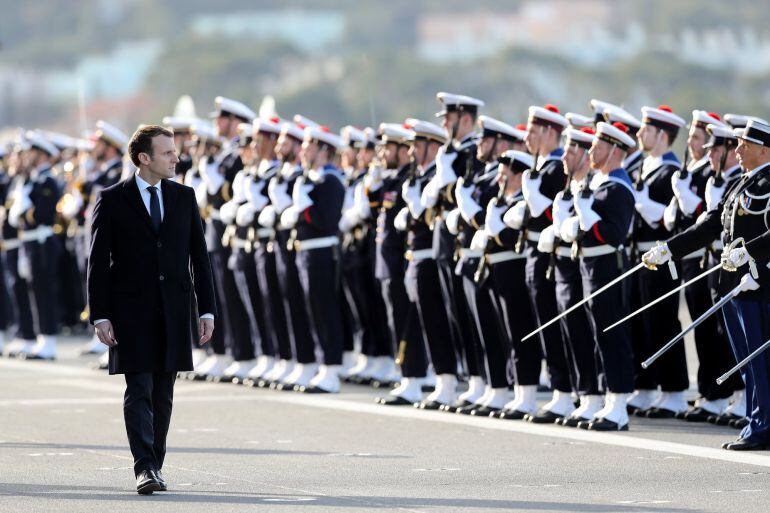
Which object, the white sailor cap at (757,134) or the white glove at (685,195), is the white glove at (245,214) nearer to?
the white glove at (685,195)

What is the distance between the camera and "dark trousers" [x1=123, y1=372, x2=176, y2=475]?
10.2 m

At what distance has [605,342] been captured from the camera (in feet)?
Result: 43.6

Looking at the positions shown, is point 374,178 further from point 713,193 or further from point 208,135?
point 713,193

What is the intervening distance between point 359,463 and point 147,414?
1700 millimetres

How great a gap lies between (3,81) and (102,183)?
7247 centimetres

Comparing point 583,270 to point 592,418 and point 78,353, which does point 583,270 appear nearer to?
point 592,418

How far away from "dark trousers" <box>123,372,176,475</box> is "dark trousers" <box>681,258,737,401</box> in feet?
15.7

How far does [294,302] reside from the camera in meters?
16.7

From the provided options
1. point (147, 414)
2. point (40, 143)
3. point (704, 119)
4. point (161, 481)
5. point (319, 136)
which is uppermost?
point (40, 143)

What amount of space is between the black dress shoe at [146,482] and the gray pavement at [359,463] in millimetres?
71

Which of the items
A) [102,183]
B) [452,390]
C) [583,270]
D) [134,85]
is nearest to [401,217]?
[452,390]

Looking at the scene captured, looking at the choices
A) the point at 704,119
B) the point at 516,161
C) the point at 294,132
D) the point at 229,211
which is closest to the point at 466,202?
the point at 516,161

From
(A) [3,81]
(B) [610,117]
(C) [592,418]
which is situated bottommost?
(C) [592,418]

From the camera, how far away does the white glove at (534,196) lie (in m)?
13.5
